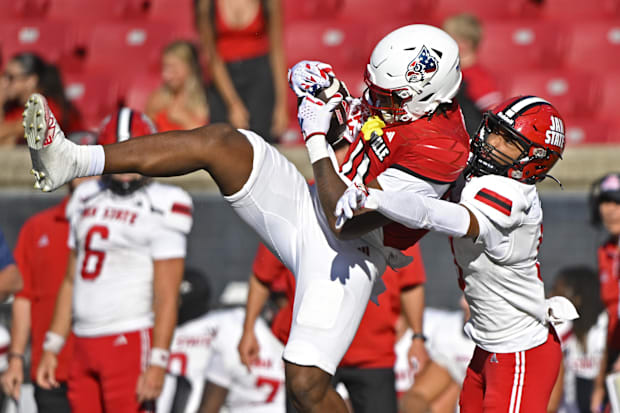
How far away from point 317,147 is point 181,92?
3360 millimetres

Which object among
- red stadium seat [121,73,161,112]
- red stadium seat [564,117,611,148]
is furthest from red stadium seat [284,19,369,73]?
red stadium seat [564,117,611,148]

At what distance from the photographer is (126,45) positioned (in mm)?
7523

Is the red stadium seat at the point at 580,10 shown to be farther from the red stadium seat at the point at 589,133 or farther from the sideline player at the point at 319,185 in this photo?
the sideline player at the point at 319,185

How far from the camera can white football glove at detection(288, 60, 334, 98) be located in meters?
2.97

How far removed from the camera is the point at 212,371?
5000 millimetres

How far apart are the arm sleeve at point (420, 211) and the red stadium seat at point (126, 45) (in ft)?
16.5

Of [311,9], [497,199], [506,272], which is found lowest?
[311,9]

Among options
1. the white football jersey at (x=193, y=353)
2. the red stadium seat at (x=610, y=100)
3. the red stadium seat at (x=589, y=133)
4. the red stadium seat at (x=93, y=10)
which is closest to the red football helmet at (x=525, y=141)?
the white football jersey at (x=193, y=353)

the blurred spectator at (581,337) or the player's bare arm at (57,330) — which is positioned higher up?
the player's bare arm at (57,330)

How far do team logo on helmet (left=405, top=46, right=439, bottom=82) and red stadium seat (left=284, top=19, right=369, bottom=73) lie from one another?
13.5 ft

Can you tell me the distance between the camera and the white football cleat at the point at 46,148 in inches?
109

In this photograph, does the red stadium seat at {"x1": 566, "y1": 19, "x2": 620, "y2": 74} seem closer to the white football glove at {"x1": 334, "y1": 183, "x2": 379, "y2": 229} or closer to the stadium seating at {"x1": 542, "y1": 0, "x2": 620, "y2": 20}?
the stadium seating at {"x1": 542, "y1": 0, "x2": 620, "y2": 20}

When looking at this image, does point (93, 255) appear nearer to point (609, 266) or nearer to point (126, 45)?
point (609, 266)

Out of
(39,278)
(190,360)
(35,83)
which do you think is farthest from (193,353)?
(35,83)
